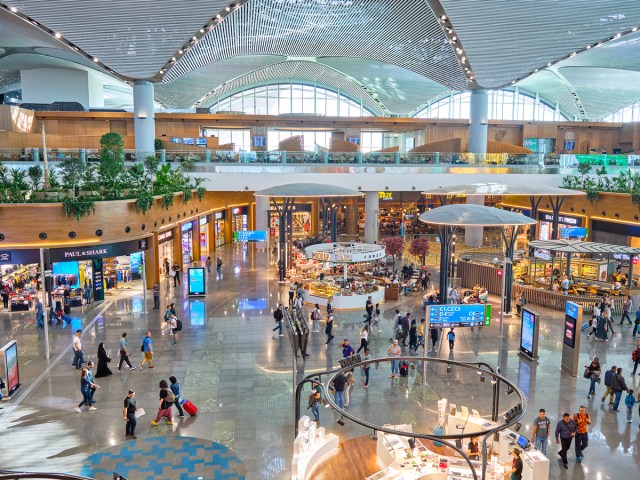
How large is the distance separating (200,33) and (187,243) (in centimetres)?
1196

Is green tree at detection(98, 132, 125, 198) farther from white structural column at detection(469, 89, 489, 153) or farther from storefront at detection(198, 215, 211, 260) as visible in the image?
white structural column at detection(469, 89, 489, 153)

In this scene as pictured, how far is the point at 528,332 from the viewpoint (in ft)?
53.7

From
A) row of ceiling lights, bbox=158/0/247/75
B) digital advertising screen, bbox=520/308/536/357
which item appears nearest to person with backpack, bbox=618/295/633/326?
digital advertising screen, bbox=520/308/536/357

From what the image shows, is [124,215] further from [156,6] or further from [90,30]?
[90,30]

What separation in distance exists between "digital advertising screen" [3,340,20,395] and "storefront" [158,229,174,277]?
43.6ft

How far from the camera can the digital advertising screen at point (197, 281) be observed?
23930 mm

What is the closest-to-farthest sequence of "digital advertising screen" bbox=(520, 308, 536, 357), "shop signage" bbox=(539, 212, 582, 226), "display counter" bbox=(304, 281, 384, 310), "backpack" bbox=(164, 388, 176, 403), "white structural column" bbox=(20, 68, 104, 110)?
1. "backpack" bbox=(164, 388, 176, 403)
2. "digital advertising screen" bbox=(520, 308, 536, 357)
3. "display counter" bbox=(304, 281, 384, 310)
4. "shop signage" bbox=(539, 212, 582, 226)
5. "white structural column" bbox=(20, 68, 104, 110)

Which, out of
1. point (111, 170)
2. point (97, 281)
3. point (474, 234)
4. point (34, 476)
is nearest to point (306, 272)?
point (97, 281)

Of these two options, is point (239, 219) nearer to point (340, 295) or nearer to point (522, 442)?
point (340, 295)

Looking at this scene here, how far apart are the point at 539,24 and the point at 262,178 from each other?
1766cm

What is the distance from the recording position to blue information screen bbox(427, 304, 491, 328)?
48.3 feet

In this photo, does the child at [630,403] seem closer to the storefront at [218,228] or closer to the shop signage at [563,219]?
the shop signage at [563,219]

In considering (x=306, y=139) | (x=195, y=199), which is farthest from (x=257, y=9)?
(x=306, y=139)

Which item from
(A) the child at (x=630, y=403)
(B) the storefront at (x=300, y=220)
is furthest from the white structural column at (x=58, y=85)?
(A) the child at (x=630, y=403)
